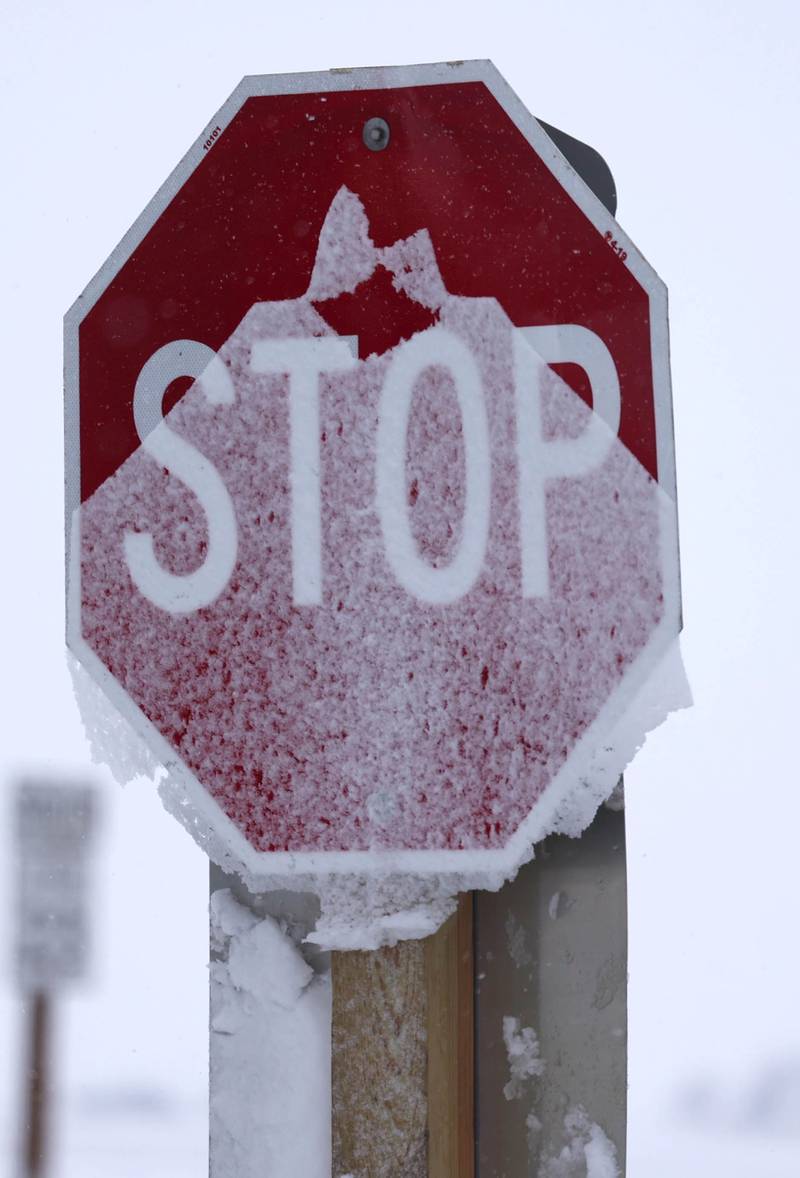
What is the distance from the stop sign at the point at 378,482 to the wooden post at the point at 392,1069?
0.39 ft

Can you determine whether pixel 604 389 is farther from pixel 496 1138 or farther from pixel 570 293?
pixel 496 1138

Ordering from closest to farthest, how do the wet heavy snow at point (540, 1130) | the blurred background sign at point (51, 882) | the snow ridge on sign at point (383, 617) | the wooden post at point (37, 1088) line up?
the snow ridge on sign at point (383, 617) → the wet heavy snow at point (540, 1130) → the blurred background sign at point (51, 882) → the wooden post at point (37, 1088)

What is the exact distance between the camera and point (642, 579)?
2.53 feet

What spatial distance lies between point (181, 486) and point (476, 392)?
0.20m

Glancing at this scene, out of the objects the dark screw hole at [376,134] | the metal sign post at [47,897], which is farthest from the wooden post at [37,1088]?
the dark screw hole at [376,134]

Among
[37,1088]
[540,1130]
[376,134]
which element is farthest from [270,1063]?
[37,1088]

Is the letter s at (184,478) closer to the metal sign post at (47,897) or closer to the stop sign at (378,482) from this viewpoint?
the stop sign at (378,482)

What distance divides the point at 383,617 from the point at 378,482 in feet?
0.28

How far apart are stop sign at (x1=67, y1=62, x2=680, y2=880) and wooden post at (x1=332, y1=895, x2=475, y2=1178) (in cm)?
12

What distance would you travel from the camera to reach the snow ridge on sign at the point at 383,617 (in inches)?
30.2

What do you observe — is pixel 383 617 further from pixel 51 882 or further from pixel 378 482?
pixel 51 882

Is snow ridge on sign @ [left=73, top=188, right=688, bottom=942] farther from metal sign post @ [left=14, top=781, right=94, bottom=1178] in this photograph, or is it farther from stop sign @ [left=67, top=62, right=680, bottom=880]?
metal sign post @ [left=14, top=781, right=94, bottom=1178]

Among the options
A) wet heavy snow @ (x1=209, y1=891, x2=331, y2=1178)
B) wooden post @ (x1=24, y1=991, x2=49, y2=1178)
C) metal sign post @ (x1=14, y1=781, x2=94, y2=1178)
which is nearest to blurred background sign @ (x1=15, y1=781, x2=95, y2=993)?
metal sign post @ (x1=14, y1=781, x2=94, y2=1178)

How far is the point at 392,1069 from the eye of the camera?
0.85 m
